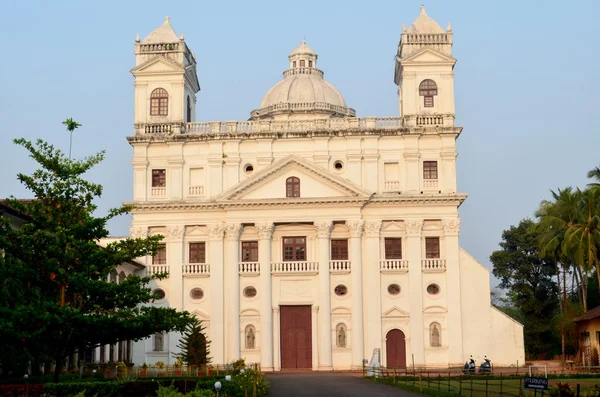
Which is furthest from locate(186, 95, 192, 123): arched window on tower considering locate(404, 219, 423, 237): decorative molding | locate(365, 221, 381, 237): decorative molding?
locate(404, 219, 423, 237): decorative molding

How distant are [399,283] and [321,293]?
16.5ft

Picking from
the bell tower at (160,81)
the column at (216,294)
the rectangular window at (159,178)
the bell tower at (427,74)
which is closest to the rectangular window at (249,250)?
the column at (216,294)

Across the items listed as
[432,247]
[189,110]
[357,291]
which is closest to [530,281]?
[432,247]

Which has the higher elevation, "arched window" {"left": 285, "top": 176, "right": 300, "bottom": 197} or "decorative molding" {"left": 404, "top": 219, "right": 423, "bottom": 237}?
"arched window" {"left": 285, "top": 176, "right": 300, "bottom": 197}

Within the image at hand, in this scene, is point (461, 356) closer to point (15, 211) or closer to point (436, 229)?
point (436, 229)

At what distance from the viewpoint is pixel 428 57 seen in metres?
60.0

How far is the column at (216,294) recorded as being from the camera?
57.0m

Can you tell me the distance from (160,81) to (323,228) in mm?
15035

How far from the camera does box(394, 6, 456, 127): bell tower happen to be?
5947 centimetres

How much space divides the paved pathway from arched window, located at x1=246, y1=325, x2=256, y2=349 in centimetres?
627

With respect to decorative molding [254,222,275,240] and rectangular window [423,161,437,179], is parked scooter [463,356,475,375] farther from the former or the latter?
decorative molding [254,222,275,240]

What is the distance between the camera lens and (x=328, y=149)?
59188 mm

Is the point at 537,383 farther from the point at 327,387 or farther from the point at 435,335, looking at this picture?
the point at 435,335

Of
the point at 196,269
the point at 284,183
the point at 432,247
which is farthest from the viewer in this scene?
the point at 196,269
